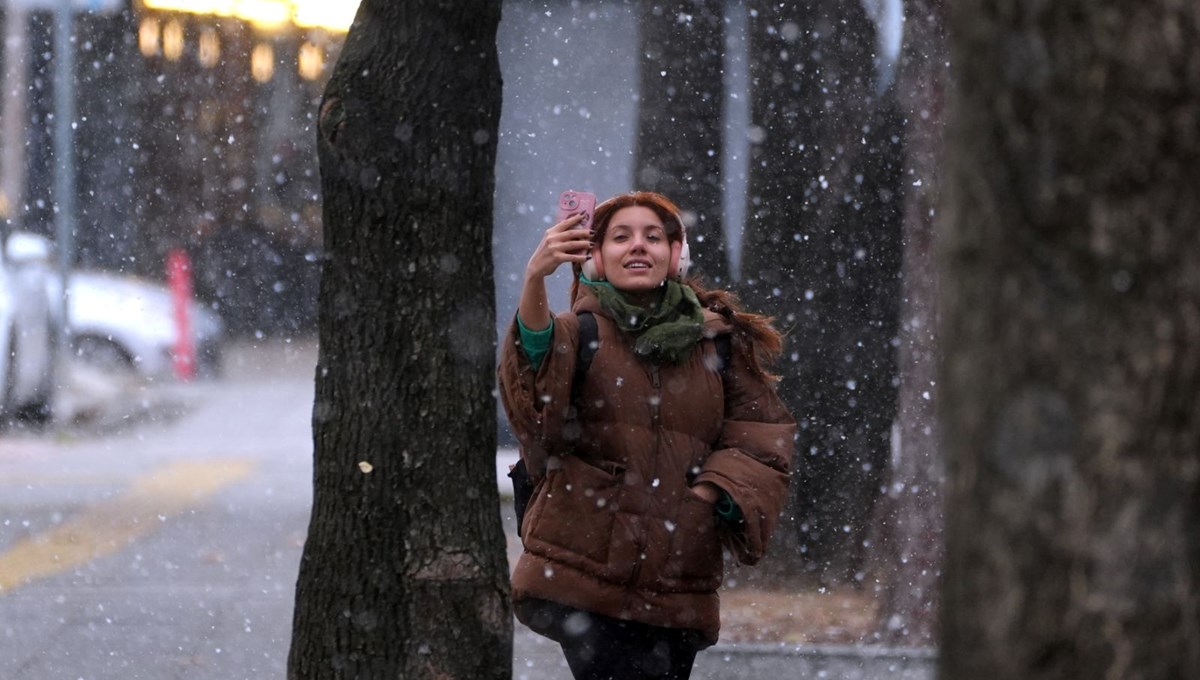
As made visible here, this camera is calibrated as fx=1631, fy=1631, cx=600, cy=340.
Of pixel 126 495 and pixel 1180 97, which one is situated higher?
pixel 1180 97

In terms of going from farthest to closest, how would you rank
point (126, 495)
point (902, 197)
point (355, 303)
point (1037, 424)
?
point (126, 495) < point (902, 197) < point (355, 303) < point (1037, 424)

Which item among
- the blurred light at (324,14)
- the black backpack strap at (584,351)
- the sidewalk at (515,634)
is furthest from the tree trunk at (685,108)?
the blurred light at (324,14)

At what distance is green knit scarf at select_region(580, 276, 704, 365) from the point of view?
3607 millimetres

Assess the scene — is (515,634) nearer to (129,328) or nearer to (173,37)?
(173,37)

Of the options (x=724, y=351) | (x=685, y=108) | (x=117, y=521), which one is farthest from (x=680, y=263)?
(x=117, y=521)

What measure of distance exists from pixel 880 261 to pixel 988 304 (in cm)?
540

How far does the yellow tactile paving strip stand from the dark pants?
4.32 meters

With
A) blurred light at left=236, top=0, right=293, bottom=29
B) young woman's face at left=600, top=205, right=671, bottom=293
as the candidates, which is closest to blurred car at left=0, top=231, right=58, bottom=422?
blurred light at left=236, top=0, right=293, bottom=29

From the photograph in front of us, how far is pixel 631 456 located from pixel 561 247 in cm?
49

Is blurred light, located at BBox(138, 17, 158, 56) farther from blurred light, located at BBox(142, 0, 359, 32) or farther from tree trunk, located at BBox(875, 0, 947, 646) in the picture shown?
tree trunk, located at BBox(875, 0, 947, 646)

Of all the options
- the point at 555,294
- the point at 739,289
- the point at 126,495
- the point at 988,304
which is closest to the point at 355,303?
the point at 988,304

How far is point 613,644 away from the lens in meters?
3.67

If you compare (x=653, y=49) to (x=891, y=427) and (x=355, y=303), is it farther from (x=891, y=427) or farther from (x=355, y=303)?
(x=355, y=303)

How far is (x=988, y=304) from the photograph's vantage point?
1.69 m
